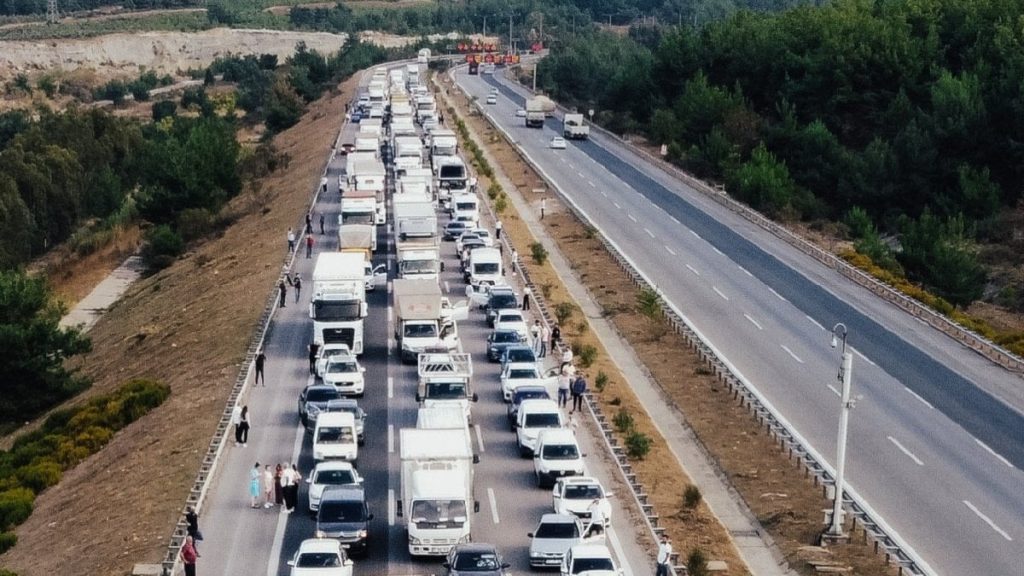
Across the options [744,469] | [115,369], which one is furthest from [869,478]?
[115,369]

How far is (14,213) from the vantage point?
314 ft

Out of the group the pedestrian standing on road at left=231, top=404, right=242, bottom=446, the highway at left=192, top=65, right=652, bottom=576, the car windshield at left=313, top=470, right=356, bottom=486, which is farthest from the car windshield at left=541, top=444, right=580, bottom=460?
the pedestrian standing on road at left=231, top=404, right=242, bottom=446

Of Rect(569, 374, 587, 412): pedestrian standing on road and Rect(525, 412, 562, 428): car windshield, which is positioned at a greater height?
Rect(525, 412, 562, 428): car windshield

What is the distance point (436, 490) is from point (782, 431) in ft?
46.0

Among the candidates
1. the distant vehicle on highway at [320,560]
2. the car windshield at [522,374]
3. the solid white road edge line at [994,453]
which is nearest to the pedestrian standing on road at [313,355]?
the car windshield at [522,374]

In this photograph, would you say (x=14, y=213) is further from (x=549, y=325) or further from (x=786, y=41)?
(x=786, y=41)

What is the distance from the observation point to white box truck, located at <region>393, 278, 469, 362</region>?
49.7m

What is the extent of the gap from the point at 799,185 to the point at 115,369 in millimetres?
55001

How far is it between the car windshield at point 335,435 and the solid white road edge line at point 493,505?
4253 mm

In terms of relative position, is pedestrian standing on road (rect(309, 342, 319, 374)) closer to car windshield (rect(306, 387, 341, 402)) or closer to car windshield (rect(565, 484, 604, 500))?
car windshield (rect(306, 387, 341, 402))

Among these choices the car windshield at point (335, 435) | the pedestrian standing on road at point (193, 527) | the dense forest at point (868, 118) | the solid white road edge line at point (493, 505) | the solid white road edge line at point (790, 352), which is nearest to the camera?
the pedestrian standing on road at point (193, 527)

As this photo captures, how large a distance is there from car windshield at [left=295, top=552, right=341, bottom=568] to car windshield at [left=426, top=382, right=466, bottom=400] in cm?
1295

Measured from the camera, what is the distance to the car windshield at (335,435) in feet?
127

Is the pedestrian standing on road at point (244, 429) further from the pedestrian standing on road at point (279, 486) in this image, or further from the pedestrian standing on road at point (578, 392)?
the pedestrian standing on road at point (578, 392)
